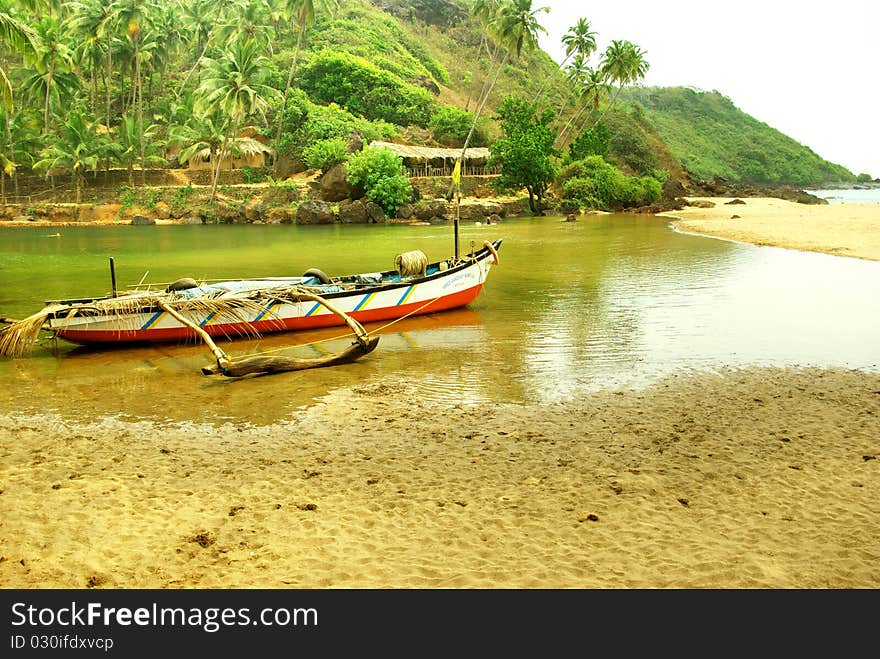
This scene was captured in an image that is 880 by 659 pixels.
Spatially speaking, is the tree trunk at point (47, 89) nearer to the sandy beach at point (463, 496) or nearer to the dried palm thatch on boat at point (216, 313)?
the dried palm thatch on boat at point (216, 313)

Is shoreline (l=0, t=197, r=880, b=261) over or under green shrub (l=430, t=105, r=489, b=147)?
under

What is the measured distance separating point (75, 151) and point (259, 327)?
45.8 meters

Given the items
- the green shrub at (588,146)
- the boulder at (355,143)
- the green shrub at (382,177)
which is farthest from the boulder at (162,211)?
the green shrub at (588,146)

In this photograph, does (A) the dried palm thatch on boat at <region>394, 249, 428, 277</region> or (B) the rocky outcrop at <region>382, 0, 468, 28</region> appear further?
(B) the rocky outcrop at <region>382, 0, 468, 28</region>

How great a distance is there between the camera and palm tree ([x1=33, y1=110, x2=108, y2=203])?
5072cm

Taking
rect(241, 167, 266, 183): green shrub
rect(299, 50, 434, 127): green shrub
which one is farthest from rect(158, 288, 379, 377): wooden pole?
→ rect(299, 50, 434, 127): green shrub

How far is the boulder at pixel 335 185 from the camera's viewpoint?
5097 cm

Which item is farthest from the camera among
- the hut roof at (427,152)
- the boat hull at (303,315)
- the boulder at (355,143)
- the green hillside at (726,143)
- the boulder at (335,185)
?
the green hillside at (726,143)

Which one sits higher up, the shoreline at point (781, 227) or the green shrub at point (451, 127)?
the green shrub at point (451, 127)

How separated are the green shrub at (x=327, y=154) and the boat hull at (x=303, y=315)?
3795 cm

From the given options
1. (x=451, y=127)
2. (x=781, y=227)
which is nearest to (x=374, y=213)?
(x=451, y=127)

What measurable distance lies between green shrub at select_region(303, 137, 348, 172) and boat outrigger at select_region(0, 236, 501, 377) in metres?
38.3

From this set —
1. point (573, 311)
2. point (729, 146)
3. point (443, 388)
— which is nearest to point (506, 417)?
point (443, 388)

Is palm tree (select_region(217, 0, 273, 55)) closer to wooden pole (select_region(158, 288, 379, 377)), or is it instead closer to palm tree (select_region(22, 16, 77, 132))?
palm tree (select_region(22, 16, 77, 132))
